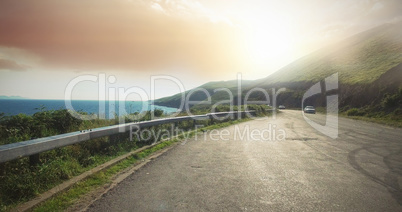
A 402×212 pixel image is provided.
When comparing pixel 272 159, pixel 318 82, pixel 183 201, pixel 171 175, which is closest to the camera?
pixel 183 201

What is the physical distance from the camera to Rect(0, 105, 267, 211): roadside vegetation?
3937 mm

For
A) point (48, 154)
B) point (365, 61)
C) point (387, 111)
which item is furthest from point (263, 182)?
point (365, 61)

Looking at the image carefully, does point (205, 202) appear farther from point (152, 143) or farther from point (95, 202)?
point (152, 143)

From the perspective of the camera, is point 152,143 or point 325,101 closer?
point 152,143

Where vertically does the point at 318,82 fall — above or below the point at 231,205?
above

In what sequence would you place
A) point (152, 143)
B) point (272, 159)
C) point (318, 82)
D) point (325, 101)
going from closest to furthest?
1. point (272, 159)
2. point (152, 143)
3. point (325, 101)
4. point (318, 82)

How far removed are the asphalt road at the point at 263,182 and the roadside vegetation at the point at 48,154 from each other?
127cm

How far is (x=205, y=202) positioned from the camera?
3.77m

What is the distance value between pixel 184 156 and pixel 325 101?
57.9m

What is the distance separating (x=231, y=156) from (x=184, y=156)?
147 centimetres

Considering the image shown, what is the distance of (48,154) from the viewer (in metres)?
5.38

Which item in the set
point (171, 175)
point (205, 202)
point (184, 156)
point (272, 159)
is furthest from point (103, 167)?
point (272, 159)

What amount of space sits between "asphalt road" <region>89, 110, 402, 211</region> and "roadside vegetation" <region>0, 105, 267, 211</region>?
1.27 meters

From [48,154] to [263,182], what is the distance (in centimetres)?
498
